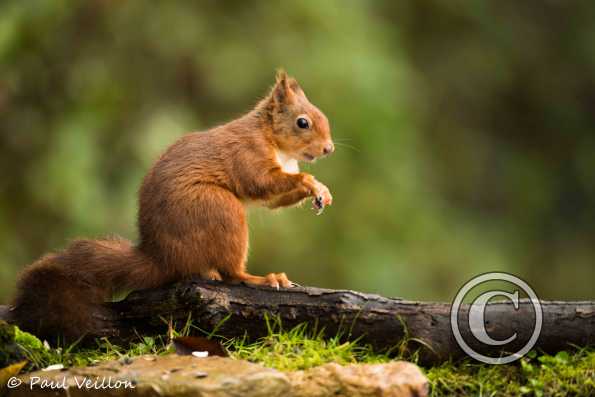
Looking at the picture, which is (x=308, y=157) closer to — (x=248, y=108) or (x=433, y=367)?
(x=433, y=367)

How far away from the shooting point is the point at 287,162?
14.2ft

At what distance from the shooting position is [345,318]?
11.9 ft

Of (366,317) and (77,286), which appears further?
(77,286)

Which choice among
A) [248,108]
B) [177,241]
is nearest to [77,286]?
[177,241]

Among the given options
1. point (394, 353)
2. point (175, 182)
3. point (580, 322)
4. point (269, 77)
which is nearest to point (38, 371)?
point (175, 182)

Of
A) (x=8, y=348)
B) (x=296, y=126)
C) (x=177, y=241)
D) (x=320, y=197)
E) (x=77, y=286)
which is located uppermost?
(x=296, y=126)

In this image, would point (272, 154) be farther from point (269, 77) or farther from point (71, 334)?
point (269, 77)

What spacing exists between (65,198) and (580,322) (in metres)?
3.69

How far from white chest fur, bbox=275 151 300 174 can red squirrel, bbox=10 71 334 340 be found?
151mm

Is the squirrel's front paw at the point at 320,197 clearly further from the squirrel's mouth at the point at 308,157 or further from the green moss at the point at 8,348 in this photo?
the green moss at the point at 8,348

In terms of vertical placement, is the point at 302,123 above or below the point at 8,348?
above

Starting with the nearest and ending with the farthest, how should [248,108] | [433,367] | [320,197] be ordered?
[433,367], [320,197], [248,108]

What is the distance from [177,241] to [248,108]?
199cm

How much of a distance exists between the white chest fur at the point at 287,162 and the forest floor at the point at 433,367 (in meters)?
0.83
